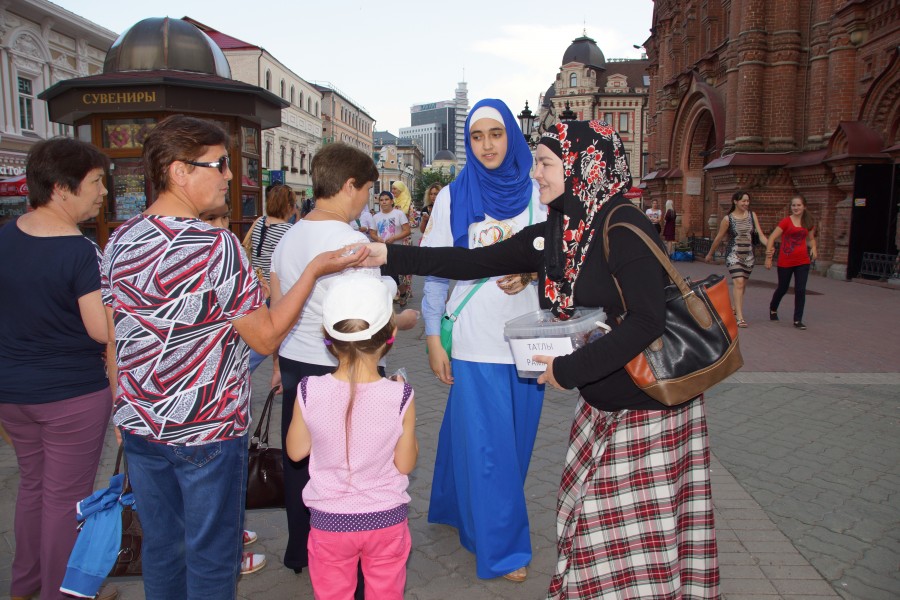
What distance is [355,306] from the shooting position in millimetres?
2334

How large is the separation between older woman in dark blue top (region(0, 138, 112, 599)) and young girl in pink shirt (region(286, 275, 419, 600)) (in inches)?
48.8

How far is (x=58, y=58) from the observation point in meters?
29.5

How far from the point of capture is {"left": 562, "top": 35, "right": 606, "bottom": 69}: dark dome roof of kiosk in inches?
3199

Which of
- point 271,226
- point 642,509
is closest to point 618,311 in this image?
point 642,509

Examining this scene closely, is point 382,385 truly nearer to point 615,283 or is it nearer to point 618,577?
point 615,283

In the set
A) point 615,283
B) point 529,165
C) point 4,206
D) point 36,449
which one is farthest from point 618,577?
point 4,206

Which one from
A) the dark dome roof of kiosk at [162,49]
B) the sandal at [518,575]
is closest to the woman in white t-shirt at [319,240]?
the sandal at [518,575]

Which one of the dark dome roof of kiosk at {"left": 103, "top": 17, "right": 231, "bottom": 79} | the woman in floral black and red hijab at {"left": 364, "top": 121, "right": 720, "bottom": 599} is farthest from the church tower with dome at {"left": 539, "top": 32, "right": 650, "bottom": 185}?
the woman in floral black and red hijab at {"left": 364, "top": 121, "right": 720, "bottom": 599}

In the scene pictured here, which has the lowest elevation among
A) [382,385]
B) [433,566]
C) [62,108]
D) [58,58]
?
[433,566]

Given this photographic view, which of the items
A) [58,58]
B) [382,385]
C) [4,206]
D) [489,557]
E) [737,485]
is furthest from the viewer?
[58,58]

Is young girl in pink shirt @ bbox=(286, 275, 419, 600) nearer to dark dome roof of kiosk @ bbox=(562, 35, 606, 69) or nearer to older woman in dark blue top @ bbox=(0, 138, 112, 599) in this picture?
older woman in dark blue top @ bbox=(0, 138, 112, 599)

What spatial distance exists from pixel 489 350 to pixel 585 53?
84.6m

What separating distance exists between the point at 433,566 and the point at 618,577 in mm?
1513

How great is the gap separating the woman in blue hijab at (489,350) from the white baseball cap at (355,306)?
137 centimetres
